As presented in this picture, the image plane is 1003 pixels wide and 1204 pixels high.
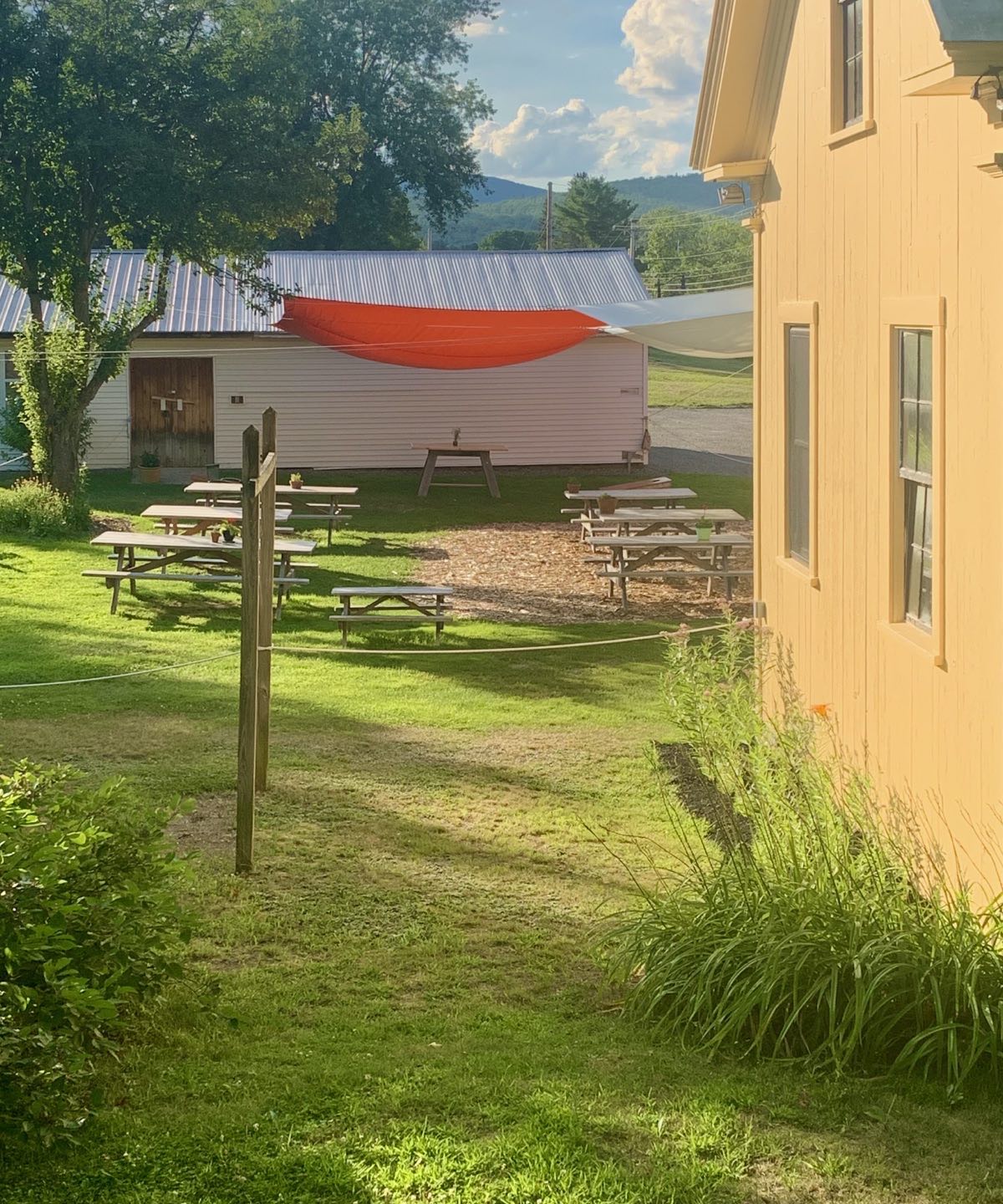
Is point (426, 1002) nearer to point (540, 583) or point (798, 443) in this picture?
point (798, 443)

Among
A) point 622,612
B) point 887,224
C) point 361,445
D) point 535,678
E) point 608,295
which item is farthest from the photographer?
point 608,295

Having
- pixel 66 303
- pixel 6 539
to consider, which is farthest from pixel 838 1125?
pixel 66 303

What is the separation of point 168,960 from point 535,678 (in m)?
6.85

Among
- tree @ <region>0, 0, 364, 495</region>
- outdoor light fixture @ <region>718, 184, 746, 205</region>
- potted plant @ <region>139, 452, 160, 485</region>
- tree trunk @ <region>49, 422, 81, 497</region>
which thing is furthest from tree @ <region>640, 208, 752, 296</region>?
outdoor light fixture @ <region>718, 184, 746, 205</region>

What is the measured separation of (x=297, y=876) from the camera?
6.61 m

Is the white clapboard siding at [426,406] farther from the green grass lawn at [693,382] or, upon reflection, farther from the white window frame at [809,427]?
the white window frame at [809,427]

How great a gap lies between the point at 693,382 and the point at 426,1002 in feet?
152

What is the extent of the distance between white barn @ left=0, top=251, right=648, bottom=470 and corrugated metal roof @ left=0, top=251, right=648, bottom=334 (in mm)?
136

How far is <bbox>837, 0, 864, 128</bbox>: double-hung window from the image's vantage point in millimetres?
7215

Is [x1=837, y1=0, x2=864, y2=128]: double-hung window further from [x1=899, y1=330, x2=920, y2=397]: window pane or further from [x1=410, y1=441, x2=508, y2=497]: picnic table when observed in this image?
[x1=410, y1=441, x2=508, y2=497]: picnic table

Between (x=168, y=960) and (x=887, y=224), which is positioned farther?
(x=887, y=224)

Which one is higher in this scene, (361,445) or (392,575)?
(361,445)

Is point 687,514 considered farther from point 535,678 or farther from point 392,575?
point 535,678

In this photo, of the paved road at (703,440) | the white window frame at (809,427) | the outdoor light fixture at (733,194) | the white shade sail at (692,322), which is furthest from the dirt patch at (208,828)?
the paved road at (703,440)
